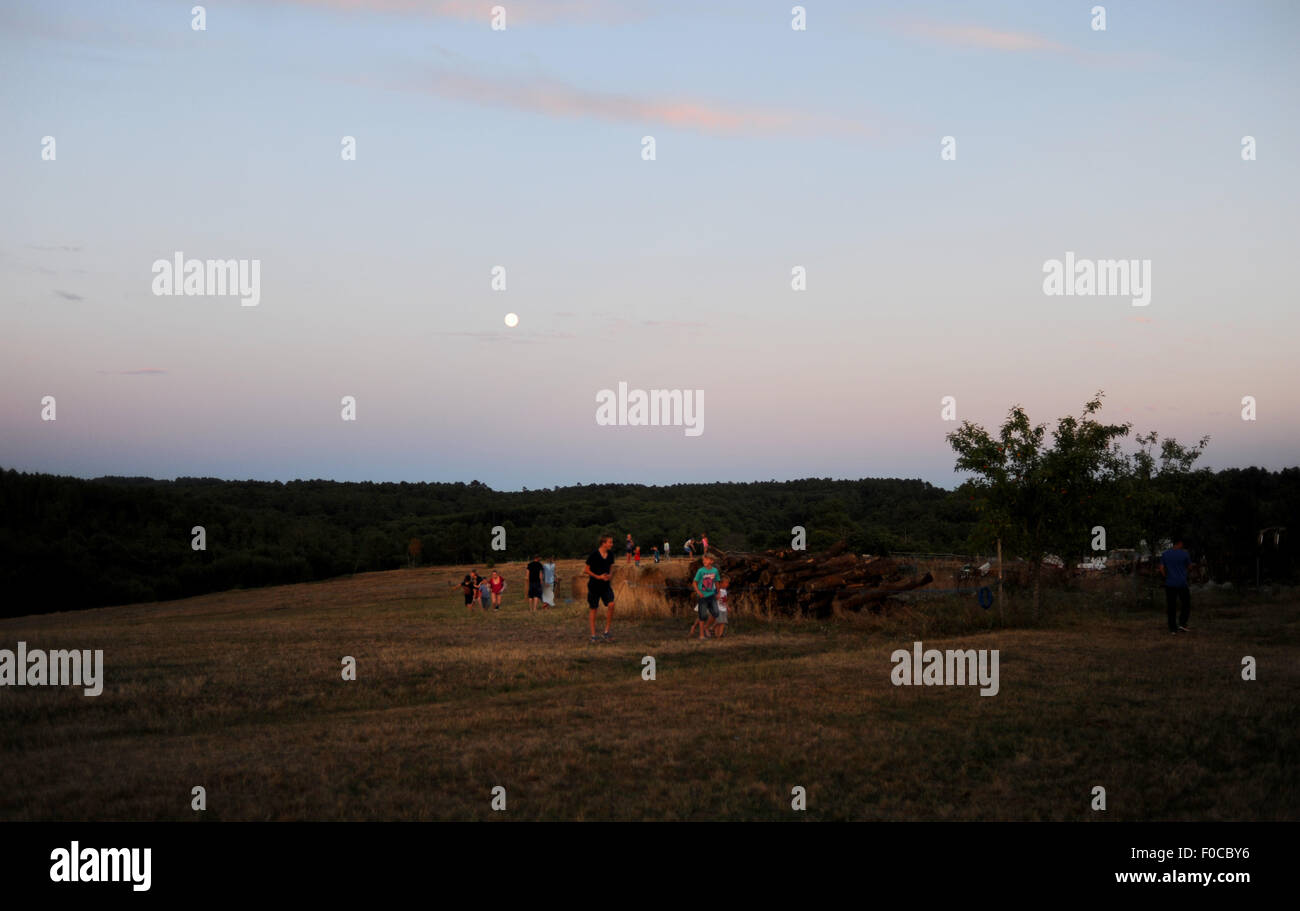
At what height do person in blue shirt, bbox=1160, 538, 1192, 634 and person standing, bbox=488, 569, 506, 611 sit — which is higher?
person in blue shirt, bbox=1160, 538, 1192, 634

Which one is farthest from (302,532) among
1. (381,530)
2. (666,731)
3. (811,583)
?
(666,731)

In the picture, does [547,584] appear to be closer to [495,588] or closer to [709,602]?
[495,588]

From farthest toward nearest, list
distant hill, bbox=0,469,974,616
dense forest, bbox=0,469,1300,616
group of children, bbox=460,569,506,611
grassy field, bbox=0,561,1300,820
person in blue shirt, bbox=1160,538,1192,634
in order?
1. distant hill, bbox=0,469,974,616
2. dense forest, bbox=0,469,1300,616
3. group of children, bbox=460,569,506,611
4. person in blue shirt, bbox=1160,538,1192,634
5. grassy field, bbox=0,561,1300,820

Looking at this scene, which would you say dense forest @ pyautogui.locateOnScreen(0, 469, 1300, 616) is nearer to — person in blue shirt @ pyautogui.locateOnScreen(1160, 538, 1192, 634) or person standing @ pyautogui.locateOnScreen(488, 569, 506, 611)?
person in blue shirt @ pyautogui.locateOnScreen(1160, 538, 1192, 634)

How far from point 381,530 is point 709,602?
73788mm

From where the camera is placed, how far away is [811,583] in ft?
80.7

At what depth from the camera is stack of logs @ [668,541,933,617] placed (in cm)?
2398

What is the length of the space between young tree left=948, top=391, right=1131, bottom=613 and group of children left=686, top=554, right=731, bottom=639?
707cm

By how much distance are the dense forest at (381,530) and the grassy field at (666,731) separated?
71.0 feet

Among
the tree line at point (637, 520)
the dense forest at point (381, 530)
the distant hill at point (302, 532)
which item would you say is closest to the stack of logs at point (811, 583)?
the tree line at point (637, 520)

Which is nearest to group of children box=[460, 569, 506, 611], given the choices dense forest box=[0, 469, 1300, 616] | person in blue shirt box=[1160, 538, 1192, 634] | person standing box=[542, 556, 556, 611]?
person standing box=[542, 556, 556, 611]

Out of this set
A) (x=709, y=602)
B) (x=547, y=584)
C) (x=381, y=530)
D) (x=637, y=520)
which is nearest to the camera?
(x=709, y=602)
